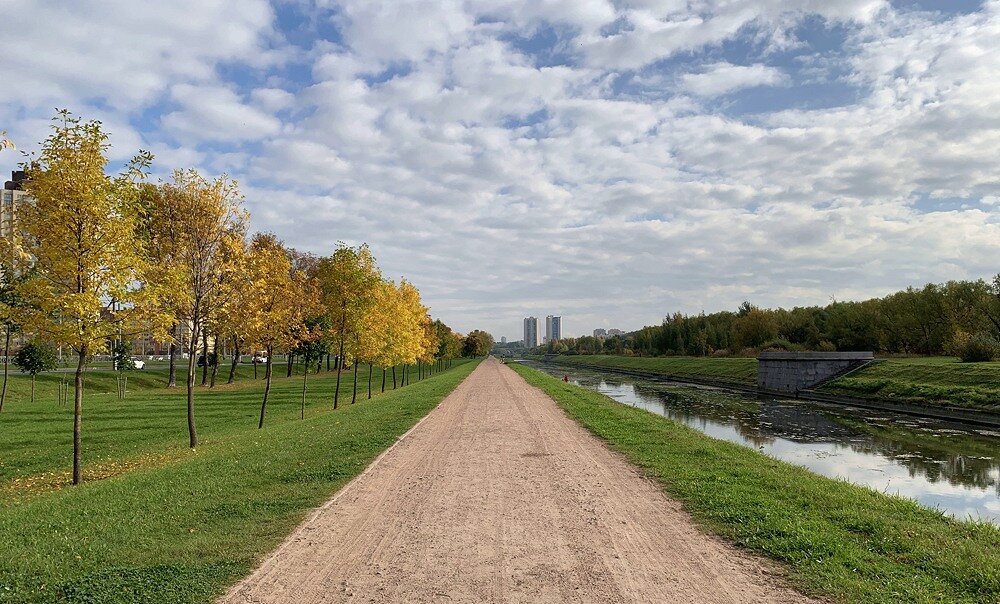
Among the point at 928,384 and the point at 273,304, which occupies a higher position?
the point at 273,304

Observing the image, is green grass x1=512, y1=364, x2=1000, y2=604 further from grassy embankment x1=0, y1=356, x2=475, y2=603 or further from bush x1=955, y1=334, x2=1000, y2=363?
bush x1=955, y1=334, x2=1000, y2=363

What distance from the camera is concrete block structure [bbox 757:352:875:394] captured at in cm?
4469

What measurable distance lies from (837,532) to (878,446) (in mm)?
17014

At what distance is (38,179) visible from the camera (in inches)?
456

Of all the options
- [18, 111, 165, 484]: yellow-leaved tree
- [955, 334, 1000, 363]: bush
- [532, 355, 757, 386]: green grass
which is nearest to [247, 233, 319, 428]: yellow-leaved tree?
[18, 111, 165, 484]: yellow-leaved tree

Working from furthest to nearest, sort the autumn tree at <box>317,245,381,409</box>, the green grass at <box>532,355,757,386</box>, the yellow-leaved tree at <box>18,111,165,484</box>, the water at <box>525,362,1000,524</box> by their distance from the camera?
1. the green grass at <box>532,355,757,386</box>
2. the autumn tree at <box>317,245,381,409</box>
3. the water at <box>525,362,1000,524</box>
4. the yellow-leaved tree at <box>18,111,165,484</box>

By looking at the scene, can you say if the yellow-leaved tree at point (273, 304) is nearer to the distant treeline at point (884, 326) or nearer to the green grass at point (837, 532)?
the green grass at point (837, 532)

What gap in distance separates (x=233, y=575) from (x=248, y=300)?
1422 cm

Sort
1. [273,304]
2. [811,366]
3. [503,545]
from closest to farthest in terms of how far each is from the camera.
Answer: [503,545], [273,304], [811,366]

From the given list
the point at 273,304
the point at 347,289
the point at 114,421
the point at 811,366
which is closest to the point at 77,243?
the point at 273,304

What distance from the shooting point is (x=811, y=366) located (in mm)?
45531

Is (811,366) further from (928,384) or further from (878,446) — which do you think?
(878,446)

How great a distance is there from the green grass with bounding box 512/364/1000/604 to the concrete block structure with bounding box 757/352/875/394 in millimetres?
36887

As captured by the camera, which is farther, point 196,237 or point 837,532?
point 196,237
